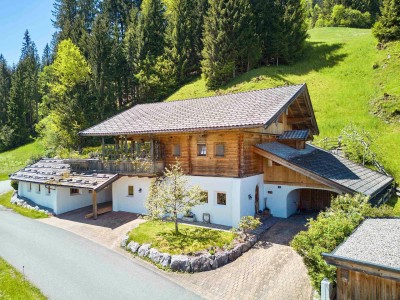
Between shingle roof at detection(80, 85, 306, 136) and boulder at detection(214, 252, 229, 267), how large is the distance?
6.99 metres

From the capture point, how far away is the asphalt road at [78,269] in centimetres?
1112

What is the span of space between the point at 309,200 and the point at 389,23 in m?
38.5

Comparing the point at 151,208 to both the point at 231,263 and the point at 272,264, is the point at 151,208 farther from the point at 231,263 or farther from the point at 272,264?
the point at 272,264

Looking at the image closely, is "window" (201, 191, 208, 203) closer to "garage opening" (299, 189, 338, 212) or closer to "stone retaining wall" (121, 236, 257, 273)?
"stone retaining wall" (121, 236, 257, 273)

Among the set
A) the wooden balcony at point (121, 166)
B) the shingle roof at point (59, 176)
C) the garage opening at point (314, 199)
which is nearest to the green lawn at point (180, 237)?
the wooden balcony at point (121, 166)

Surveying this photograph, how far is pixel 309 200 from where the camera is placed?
70.3 ft

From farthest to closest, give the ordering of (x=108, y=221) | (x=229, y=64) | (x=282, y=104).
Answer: (x=229, y=64), (x=108, y=221), (x=282, y=104)

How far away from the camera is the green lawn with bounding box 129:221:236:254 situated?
14.3 meters

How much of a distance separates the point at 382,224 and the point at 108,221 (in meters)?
16.6

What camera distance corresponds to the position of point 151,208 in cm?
1673

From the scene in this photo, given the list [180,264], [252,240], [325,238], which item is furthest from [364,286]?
[252,240]

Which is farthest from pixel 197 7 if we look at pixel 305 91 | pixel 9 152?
pixel 9 152

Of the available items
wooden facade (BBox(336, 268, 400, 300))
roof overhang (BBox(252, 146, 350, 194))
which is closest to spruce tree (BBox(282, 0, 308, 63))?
roof overhang (BBox(252, 146, 350, 194))

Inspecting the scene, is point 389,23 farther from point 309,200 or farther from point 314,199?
point 309,200
